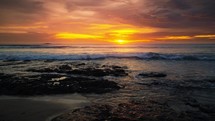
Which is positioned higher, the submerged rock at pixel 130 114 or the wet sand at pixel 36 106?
the wet sand at pixel 36 106

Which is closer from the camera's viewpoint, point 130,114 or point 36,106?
point 130,114

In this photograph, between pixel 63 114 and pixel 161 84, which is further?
pixel 161 84

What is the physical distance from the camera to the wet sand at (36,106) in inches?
222

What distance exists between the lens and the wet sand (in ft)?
18.5

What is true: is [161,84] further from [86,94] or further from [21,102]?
[21,102]

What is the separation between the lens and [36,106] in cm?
657

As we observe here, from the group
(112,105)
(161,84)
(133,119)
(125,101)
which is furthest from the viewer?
(161,84)

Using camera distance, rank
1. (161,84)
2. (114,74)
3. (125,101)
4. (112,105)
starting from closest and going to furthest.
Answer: (112,105), (125,101), (161,84), (114,74)

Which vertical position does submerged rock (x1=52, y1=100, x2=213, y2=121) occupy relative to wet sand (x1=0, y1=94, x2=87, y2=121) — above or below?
below

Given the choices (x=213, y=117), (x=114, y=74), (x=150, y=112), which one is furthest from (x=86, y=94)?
(x=114, y=74)

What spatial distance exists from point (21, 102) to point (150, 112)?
4079 mm

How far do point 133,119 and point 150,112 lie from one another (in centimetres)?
79

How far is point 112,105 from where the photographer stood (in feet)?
22.7

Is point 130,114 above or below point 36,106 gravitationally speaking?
below
